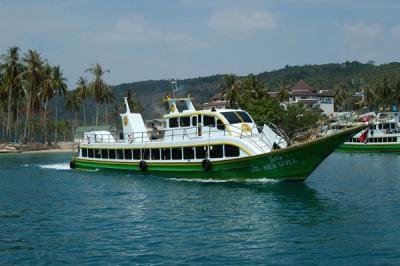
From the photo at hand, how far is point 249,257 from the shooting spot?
1717 centimetres

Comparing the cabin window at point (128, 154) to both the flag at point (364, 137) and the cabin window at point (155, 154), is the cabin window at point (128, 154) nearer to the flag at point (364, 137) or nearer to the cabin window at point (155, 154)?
the cabin window at point (155, 154)

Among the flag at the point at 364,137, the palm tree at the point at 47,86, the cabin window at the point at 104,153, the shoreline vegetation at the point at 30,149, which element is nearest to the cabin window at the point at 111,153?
the cabin window at the point at 104,153

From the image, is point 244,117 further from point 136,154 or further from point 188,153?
point 136,154

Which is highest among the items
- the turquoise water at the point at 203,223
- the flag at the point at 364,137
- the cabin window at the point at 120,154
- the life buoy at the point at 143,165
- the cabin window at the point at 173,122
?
the cabin window at the point at 173,122

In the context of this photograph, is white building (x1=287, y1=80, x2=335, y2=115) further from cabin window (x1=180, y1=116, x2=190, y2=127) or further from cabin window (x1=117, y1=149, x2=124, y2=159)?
cabin window (x1=180, y1=116, x2=190, y2=127)

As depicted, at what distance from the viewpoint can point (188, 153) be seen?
36656 millimetres

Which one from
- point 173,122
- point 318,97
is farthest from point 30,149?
point 318,97

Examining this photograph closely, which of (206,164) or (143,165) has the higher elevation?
(206,164)

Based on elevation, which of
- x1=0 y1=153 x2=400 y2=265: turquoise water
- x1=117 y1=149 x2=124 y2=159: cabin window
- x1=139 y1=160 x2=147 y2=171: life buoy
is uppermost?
x1=117 y1=149 x2=124 y2=159: cabin window

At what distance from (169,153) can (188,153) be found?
83.6 inches

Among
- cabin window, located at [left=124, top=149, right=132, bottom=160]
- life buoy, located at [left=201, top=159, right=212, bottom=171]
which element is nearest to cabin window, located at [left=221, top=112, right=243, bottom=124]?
life buoy, located at [left=201, top=159, right=212, bottom=171]

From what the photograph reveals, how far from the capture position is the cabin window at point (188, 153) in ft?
119

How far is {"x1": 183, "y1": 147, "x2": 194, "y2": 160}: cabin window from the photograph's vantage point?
36.4 m

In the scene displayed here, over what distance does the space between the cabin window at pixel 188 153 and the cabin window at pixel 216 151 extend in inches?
71.0
